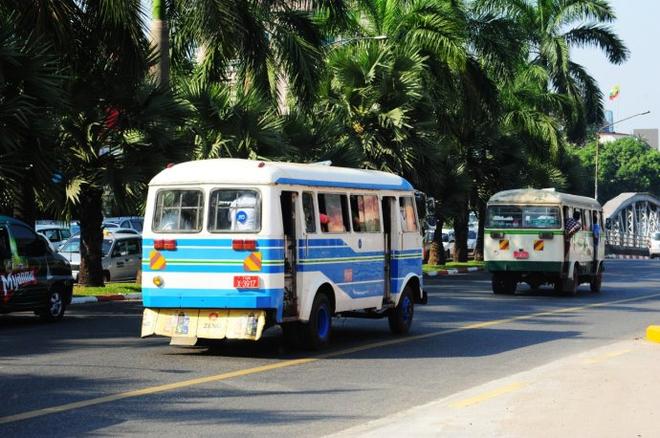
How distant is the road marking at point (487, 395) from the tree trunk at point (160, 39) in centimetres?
1717

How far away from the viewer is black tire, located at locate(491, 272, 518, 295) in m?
30.5

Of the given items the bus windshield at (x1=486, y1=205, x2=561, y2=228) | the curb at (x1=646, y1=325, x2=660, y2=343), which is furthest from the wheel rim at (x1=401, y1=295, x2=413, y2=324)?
the bus windshield at (x1=486, y1=205, x2=561, y2=228)

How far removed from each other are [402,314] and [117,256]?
725 inches

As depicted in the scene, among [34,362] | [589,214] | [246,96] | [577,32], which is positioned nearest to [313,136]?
[246,96]

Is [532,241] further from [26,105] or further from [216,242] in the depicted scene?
[216,242]

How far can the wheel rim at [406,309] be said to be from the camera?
18.6 metres

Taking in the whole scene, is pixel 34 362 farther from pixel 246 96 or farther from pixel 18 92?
pixel 246 96

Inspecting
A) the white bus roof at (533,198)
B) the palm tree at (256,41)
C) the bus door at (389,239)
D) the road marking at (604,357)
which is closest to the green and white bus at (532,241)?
the white bus roof at (533,198)

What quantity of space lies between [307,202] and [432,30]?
26671 millimetres

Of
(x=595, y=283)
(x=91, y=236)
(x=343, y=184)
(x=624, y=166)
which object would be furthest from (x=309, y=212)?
(x=624, y=166)

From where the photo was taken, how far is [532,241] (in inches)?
1161

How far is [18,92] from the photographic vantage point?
2173cm

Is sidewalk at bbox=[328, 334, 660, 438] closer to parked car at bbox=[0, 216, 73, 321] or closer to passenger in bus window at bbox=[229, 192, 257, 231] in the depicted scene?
passenger in bus window at bbox=[229, 192, 257, 231]

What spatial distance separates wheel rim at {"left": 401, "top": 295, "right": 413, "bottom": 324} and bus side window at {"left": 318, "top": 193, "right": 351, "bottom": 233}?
239 centimetres
